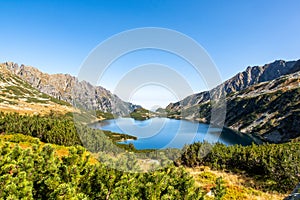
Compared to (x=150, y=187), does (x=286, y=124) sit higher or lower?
higher

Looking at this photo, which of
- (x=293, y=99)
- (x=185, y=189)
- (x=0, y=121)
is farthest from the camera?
(x=293, y=99)

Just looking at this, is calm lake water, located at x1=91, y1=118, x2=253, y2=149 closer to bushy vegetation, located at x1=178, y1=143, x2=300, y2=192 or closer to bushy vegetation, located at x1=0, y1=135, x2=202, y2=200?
bushy vegetation, located at x1=178, y1=143, x2=300, y2=192

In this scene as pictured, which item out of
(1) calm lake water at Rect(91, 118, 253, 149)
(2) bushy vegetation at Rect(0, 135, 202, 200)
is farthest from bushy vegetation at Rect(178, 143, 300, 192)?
(2) bushy vegetation at Rect(0, 135, 202, 200)

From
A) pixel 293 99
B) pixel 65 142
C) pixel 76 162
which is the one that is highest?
pixel 293 99

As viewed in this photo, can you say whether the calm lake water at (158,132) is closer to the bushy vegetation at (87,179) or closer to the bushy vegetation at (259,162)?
the bushy vegetation at (259,162)

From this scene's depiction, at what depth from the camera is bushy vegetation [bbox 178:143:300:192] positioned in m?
30.6

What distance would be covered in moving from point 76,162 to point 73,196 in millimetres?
3277

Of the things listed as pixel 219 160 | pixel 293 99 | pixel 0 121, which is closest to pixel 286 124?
pixel 293 99

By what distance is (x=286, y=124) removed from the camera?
134 meters

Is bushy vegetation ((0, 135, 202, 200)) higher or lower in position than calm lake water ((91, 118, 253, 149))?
lower

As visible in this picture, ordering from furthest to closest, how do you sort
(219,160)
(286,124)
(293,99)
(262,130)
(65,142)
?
(293,99) → (262,130) → (286,124) → (65,142) → (219,160)

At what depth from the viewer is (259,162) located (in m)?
38.2

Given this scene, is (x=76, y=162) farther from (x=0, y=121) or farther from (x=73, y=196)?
(x=0, y=121)

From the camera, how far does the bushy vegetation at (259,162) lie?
30609mm
